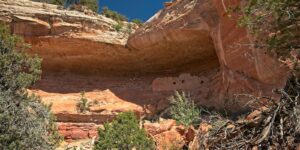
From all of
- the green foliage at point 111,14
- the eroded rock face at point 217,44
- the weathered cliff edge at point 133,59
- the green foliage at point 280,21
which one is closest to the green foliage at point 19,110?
the green foliage at point 280,21

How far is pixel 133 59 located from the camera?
64.0ft

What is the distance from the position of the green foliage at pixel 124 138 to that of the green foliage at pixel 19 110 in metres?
1.34

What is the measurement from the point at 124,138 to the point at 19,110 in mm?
2787

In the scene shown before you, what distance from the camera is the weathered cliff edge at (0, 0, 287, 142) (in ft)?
49.5

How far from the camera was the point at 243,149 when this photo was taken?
11.9ft

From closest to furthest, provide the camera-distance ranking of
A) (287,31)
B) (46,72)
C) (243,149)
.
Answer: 1. (243,149)
2. (287,31)
3. (46,72)

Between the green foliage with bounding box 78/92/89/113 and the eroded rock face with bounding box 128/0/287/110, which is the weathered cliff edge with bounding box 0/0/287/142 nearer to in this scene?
the eroded rock face with bounding box 128/0/287/110

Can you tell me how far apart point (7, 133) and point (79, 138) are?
329 inches

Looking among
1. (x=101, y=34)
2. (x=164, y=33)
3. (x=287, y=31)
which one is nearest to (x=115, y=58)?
(x=101, y=34)

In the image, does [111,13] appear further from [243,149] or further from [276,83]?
[243,149]

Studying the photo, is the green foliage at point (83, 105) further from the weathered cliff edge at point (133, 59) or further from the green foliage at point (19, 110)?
the green foliage at point (19, 110)

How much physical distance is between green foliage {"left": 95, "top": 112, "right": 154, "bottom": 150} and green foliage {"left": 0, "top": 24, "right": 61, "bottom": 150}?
134 centimetres

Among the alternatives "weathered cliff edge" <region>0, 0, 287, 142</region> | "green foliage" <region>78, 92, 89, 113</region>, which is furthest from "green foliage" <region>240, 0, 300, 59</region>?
"green foliage" <region>78, 92, 89, 113</region>

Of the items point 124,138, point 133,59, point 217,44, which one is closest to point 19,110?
point 124,138
